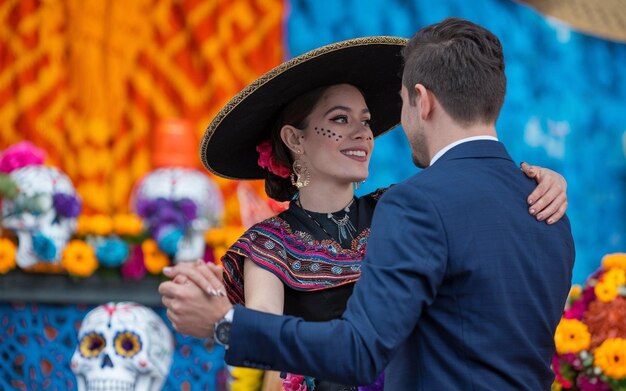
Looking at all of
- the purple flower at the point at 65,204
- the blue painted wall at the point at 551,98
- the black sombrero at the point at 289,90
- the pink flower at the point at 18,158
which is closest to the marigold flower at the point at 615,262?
the black sombrero at the point at 289,90

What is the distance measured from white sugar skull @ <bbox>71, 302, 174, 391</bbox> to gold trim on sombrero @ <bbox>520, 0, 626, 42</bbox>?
270 cm

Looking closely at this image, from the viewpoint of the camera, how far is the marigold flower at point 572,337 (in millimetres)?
3289

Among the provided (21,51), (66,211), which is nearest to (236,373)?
(66,211)

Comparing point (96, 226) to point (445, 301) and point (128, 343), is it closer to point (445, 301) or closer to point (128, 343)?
point (128, 343)

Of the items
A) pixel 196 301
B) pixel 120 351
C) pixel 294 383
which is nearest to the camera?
pixel 196 301

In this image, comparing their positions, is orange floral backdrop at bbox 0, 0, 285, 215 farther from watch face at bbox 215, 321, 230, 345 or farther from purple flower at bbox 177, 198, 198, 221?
watch face at bbox 215, 321, 230, 345

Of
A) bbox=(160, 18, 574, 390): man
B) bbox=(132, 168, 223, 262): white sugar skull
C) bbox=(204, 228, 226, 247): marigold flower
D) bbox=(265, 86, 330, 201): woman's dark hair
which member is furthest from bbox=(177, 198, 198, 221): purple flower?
bbox=(160, 18, 574, 390): man

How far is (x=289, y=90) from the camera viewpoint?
268 cm

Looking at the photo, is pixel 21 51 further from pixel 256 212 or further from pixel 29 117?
pixel 256 212

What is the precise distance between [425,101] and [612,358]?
1.67 m

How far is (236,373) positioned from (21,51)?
6.48ft

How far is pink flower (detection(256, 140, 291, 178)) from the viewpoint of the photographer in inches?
109

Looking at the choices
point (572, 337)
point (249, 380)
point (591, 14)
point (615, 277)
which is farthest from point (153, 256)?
point (591, 14)

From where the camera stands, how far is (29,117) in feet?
14.6
